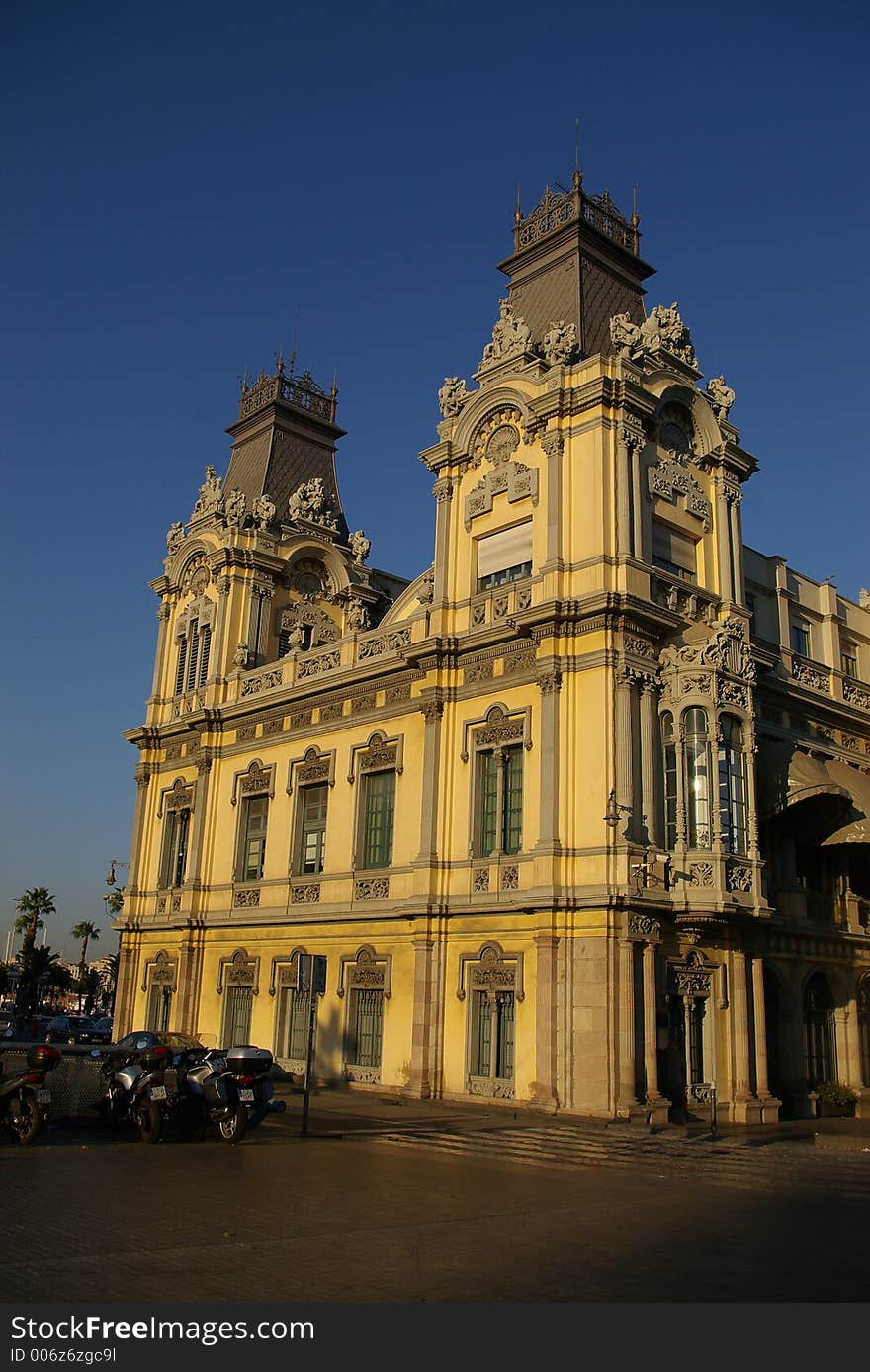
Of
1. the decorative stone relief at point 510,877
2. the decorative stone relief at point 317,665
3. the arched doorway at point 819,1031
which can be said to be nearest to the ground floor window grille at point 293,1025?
the decorative stone relief at point 510,877

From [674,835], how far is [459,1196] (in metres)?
12.8

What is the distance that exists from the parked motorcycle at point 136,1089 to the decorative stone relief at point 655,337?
18055mm

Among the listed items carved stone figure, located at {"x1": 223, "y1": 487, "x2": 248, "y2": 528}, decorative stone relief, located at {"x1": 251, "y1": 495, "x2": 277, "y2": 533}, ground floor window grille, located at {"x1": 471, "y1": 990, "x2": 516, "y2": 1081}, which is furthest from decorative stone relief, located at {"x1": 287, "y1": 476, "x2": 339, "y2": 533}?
ground floor window grille, located at {"x1": 471, "y1": 990, "x2": 516, "y2": 1081}

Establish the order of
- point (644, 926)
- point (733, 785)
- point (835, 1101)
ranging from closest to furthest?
point (644, 926)
point (733, 785)
point (835, 1101)

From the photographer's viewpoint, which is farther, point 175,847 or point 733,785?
point 175,847

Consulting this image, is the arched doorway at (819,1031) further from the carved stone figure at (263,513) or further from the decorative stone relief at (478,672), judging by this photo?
the carved stone figure at (263,513)

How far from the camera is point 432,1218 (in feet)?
36.6

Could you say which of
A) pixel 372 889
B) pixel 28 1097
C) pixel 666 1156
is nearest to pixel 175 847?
pixel 372 889

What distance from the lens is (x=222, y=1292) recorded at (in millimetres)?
7781

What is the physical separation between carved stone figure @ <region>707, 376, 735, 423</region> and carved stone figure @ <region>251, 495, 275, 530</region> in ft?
51.4

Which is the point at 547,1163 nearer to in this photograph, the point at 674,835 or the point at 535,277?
the point at 674,835

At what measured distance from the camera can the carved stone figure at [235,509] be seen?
3831cm

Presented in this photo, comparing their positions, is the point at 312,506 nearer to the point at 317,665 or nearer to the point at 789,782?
the point at 317,665

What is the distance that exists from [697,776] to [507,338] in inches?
475
